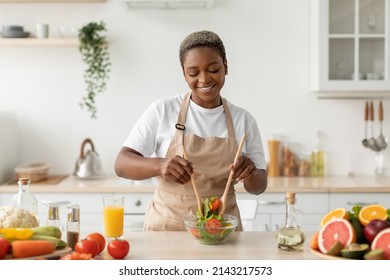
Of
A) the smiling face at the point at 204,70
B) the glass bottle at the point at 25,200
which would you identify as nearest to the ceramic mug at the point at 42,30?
the smiling face at the point at 204,70

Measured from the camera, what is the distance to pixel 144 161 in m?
2.22

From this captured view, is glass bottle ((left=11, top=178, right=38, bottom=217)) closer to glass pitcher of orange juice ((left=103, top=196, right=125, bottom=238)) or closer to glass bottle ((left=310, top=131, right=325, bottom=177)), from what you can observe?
glass pitcher of orange juice ((left=103, top=196, right=125, bottom=238))

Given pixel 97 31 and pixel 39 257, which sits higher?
pixel 97 31

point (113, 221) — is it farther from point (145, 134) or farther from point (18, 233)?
point (145, 134)

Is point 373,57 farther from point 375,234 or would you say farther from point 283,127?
point 375,234

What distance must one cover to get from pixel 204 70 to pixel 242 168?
367 millimetres

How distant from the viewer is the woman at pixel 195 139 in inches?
86.9

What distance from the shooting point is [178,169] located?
2.04 m

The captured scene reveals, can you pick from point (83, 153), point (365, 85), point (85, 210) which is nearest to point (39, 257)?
point (85, 210)

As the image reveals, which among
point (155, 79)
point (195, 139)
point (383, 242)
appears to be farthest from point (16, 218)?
point (155, 79)

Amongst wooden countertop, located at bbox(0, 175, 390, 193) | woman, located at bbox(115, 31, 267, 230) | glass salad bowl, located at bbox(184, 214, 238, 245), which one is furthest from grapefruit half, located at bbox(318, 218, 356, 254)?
wooden countertop, located at bbox(0, 175, 390, 193)

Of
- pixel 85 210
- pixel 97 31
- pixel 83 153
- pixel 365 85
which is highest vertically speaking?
pixel 97 31
